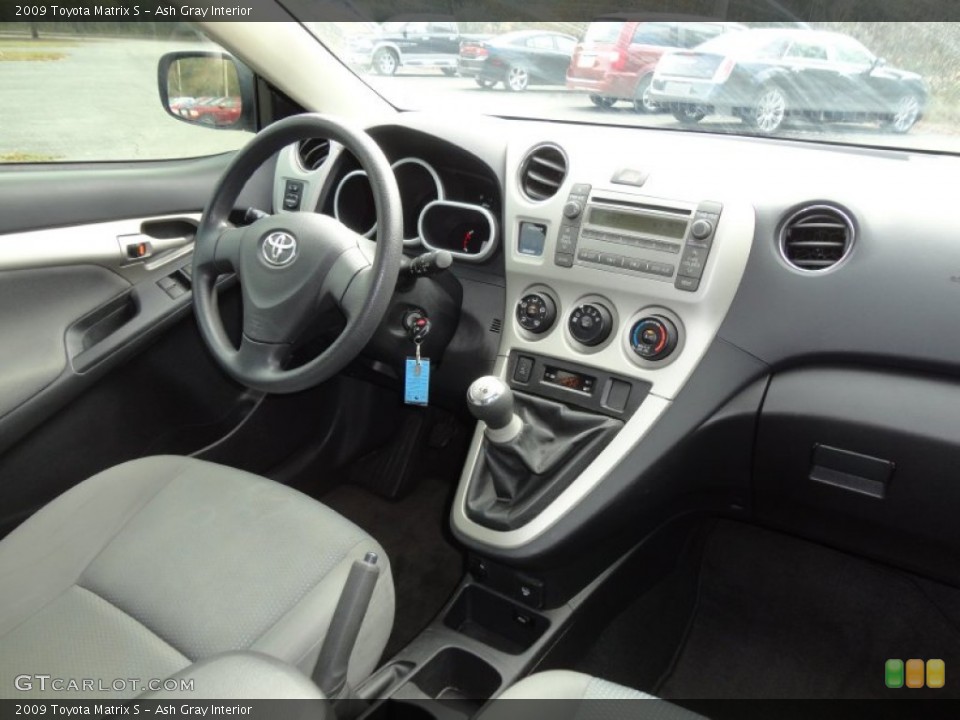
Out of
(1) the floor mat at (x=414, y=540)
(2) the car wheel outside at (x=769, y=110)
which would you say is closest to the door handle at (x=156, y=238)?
(1) the floor mat at (x=414, y=540)

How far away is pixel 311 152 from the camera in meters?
2.01

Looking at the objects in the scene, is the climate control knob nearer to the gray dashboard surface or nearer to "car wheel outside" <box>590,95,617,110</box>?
the gray dashboard surface

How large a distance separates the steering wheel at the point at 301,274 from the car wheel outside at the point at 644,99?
0.76 metres

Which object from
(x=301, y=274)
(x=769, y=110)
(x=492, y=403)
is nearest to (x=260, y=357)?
(x=301, y=274)

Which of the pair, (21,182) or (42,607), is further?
(21,182)

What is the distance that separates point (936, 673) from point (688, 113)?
1395 millimetres

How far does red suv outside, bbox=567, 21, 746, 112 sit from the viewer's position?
1.70 m

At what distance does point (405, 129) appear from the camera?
1796mm

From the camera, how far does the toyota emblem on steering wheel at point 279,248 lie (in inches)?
55.2

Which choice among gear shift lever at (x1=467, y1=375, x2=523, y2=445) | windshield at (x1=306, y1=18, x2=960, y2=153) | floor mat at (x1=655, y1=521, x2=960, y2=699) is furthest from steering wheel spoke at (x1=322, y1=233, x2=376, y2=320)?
floor mat at (x1=655, y1=521, x2=960, y2=699)

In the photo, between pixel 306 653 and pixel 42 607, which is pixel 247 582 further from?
pixel 42 607

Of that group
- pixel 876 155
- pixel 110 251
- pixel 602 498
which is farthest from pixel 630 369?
pixel 110 251

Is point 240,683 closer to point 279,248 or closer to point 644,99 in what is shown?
point 279,248

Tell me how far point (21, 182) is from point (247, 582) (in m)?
1.12
